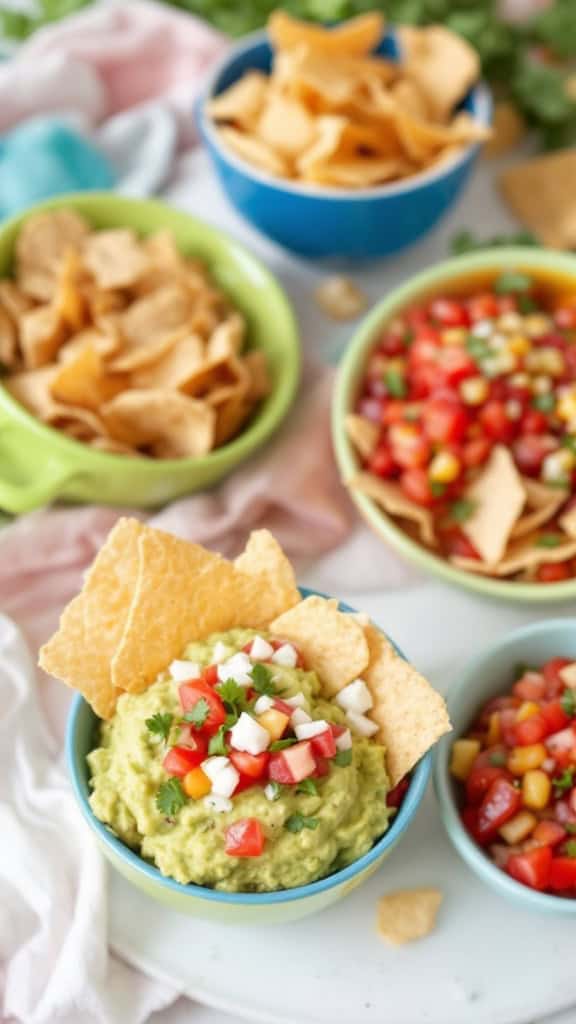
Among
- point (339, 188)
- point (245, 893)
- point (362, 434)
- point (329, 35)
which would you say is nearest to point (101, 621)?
point (245, 893)

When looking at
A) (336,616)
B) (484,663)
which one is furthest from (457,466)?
(336,616)

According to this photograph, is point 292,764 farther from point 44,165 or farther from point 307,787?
point 44,165

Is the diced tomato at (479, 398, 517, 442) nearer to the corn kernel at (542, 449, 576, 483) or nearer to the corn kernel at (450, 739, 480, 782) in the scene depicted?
the corn kernel at (542, 449, 576, 483)

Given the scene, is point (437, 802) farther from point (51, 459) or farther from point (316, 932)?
point (51, 459)

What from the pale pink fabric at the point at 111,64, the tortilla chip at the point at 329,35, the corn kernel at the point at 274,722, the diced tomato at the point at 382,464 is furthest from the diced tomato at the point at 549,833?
the pale pink fabric at the point at 111,64

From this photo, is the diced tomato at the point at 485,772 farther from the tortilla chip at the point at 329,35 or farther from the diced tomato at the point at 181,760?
the tortilla chip at the point at 329,35

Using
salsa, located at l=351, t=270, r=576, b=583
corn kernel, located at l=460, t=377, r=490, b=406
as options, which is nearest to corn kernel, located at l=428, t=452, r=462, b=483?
salsa, located at l=351, t=270, r=576, b=583
